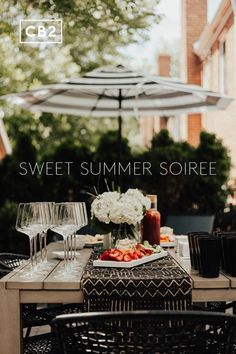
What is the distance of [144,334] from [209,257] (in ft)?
2.82

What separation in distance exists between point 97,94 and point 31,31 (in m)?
1.08

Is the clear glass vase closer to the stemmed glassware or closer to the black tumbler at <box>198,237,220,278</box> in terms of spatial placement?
the stemmed glassware

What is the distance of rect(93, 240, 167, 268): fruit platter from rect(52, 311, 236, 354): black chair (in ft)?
2.97

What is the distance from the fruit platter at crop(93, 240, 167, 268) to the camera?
2.73 m

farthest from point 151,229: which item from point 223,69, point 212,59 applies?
point 212,59

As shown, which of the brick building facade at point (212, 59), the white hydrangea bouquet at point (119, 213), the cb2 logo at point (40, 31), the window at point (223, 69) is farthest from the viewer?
the window at point (223, 69)

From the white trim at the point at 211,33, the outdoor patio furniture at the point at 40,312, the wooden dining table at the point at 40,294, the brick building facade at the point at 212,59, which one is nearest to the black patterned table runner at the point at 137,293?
the wooden dining table at the point at 40,294

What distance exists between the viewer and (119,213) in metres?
2.96

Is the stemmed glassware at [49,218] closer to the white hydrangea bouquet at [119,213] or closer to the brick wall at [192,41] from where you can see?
the white hydrangea bouquet at [119,213]

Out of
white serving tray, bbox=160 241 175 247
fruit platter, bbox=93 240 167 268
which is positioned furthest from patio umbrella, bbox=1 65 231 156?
Result: fruit platter, bbox=93 240 167 268

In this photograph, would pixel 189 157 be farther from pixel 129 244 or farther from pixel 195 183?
pixel 129 244

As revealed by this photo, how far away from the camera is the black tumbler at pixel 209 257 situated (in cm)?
252

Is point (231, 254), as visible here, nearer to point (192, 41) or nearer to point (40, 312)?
point (40, 312)

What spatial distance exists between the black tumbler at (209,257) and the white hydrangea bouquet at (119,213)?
1.75ft
